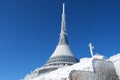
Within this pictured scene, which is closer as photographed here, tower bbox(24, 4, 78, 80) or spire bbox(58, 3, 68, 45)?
tower bbox(24, 4, 78, 80)

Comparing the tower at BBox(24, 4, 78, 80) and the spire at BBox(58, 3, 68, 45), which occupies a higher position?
the spire at BBox(58, 3, 68, 45)

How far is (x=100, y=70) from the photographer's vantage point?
16.9m

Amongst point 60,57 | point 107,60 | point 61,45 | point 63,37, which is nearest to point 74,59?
point 60,57

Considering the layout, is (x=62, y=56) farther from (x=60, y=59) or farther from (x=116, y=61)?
(x=116, y=61)

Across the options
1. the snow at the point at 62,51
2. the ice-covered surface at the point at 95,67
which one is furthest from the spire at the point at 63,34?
the ice-covered surface at the point at 95,67

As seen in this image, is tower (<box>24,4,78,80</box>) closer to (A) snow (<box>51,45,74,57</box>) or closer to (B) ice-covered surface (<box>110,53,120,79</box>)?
(A) snow (<box>51,45,74,57</box>)

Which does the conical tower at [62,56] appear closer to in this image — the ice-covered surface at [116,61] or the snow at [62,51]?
the snow at [62,51]

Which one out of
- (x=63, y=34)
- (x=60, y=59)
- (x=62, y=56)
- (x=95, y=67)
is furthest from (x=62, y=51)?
(x=95, y=67)

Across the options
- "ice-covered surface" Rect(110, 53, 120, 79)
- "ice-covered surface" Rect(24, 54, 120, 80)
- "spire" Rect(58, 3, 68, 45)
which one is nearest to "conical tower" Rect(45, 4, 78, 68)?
"spire" Rect(58, 3, 68, 45)

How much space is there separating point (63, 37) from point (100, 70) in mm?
47602

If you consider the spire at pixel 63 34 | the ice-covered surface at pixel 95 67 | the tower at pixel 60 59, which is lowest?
the ice-covered surface at pixel 95 67

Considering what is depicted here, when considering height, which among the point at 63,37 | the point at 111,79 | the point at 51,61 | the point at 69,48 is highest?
the point at 63,37

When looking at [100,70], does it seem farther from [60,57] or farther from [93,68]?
[60,57]

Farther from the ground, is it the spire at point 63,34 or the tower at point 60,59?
the spire at point 63,34
